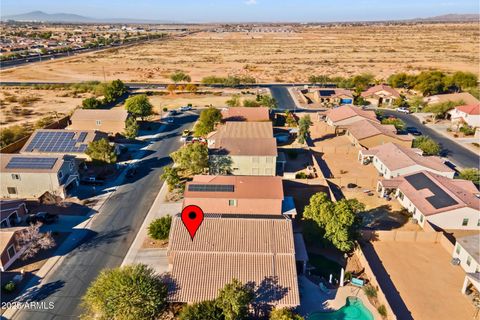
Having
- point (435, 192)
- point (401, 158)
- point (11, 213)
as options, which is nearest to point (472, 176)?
point (401, 158)

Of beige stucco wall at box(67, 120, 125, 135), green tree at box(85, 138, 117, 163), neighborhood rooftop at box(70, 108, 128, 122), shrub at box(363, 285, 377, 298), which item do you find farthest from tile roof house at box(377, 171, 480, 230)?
neighborhood rooftop at box(70, 108, 128, 122)

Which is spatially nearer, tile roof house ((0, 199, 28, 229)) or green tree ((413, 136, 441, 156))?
tile roof house ((0, 199, 28, 229))

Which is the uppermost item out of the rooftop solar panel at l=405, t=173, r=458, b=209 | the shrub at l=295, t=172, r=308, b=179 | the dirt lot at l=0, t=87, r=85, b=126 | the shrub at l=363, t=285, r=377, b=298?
the rooftop solar panel at l=405, t=173, r=458, b=209

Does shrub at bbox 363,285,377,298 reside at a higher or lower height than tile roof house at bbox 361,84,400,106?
lower

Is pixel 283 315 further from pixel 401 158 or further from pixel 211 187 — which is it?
pixel 401 158

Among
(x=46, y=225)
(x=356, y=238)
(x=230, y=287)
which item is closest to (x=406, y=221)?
(x=356, y=238)

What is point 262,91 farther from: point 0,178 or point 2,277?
point 2,277

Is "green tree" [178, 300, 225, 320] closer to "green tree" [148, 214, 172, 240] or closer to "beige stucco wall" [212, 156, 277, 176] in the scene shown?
"green tree" [148, 214, 172, 240]

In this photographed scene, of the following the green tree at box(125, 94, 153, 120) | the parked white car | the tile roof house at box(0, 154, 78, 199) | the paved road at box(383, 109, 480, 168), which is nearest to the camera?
the tile roof house at box(0, 154, 78, 199)
